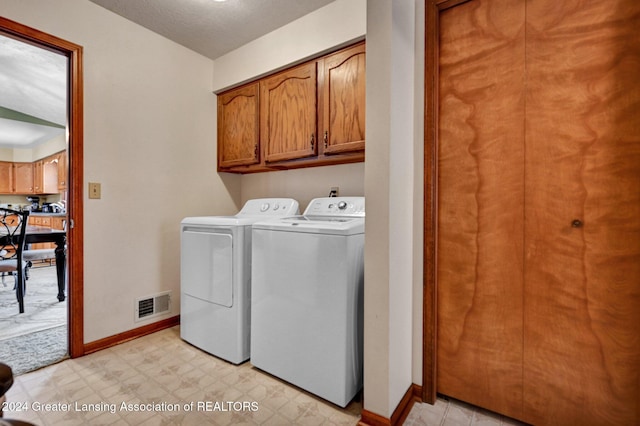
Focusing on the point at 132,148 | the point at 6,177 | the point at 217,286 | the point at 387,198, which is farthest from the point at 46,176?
the point at 387,198

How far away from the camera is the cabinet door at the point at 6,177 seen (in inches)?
236

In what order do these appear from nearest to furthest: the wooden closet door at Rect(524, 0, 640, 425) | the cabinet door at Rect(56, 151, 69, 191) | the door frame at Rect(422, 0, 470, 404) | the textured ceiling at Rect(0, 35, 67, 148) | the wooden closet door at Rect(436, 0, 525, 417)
Result: the wooden closet door at Rect(524, 0, 640, 425) → the wooden closet door at Rect(436, 0, 525, 417) → the door frame at Rect(422, 0, 470, 404) → the textured ceiling at Rect(0, 35, 67, 148) → the cabinet door at Rect(56, 151, 69, 191)

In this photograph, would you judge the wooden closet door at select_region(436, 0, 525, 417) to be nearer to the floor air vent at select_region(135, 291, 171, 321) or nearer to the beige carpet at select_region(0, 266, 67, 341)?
the floor air vent at select_region(135, 291, 171, 321)

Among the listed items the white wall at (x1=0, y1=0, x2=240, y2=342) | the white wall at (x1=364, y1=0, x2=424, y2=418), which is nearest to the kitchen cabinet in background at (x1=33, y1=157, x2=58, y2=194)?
the white wall at (x1=0, y1=0, x2=240, y2=342)

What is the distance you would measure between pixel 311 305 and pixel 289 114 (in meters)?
1.40

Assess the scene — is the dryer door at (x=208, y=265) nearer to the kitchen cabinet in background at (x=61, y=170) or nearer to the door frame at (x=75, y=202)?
the door frame at (x=75, y=202)

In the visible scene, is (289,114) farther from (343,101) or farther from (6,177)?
(6,177)

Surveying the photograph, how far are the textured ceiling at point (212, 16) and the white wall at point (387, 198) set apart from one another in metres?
0.97

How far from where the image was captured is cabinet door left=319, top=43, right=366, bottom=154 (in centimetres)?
186

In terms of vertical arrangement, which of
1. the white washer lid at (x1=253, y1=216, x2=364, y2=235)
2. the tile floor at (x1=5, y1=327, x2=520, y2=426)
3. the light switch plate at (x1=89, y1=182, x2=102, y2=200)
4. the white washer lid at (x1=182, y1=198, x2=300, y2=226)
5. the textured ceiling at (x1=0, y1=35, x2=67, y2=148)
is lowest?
the tile floor at (x1=5, y1=327, x2=520, y2=426)

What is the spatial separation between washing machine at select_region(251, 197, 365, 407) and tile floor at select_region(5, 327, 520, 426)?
10 centimetres

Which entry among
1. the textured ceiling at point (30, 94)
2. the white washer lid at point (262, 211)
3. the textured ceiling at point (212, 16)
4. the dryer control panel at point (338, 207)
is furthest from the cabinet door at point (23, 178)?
the dryer control panel at point (338, 207)

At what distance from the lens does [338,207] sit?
2031mm

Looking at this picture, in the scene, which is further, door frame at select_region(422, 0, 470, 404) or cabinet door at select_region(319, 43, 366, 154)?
cabinet door at select_region(319, 43, 366, 154)
